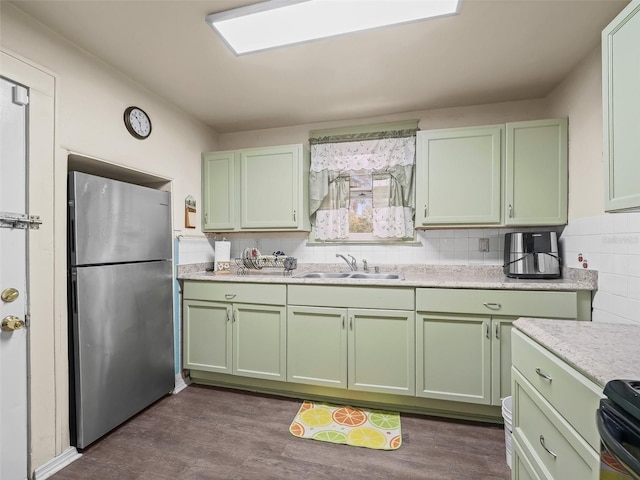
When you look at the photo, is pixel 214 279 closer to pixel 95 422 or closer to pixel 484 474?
pixel 95 422

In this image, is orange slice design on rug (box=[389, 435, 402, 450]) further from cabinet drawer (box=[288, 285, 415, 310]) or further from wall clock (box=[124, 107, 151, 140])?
wall clock (box=[124, 107, 151, 140])

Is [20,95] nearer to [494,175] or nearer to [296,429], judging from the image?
[296,429]

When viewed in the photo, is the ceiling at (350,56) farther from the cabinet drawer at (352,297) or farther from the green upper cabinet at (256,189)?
the cabinet drawer at (352,297)

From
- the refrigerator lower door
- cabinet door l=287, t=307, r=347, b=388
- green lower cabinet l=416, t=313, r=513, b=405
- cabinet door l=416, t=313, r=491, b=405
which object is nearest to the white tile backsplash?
green lower cabinet l=416, t=313, r=513, b=405

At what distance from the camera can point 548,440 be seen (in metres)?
0.97

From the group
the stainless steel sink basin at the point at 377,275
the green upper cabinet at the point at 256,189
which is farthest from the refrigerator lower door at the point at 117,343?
the stainless steel sink basin at the point at 377,275

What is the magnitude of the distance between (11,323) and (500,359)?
8.93 ft

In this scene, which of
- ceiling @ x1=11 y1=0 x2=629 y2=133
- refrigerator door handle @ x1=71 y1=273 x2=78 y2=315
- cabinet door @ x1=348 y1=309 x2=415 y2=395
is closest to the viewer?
ceiling @ x1=11 y1=0 x2=629 y2=133

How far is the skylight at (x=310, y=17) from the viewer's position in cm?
145

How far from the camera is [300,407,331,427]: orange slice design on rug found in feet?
6.63

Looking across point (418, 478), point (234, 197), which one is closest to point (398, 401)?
point (418, 478)

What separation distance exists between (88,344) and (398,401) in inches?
80.1

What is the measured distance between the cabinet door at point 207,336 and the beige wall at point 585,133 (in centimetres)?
263

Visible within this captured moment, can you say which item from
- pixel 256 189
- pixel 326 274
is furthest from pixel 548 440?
pixel 256 189
